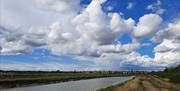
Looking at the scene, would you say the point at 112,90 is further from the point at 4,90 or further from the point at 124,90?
the point at 4,90

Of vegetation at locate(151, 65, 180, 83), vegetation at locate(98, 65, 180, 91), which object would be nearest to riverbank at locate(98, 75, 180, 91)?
vegetation at locate(98, 65, 180, 91)

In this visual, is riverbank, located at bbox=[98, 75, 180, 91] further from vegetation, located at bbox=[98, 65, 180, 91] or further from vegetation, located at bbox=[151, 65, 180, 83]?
vegetation, located at bbox=[151, 65, 180, 83]

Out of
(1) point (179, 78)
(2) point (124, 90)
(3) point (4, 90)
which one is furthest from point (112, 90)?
(1) point (179, 78)

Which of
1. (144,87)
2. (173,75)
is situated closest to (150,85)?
(144,87)

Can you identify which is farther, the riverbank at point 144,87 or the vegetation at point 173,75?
the vegetation at point 173,75

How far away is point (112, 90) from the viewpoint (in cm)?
5466

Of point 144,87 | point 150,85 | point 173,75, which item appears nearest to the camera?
point 144,87

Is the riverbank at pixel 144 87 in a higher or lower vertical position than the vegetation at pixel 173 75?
lower

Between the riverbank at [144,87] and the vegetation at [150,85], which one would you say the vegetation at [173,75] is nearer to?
the vegetation at [150,85]

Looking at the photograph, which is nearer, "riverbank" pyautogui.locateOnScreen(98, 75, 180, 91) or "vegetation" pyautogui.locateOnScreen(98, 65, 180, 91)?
"riverbank" pyautogui.locateOnScreen(98, 75, 180, 91)

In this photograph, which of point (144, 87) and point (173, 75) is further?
point (173, 75)

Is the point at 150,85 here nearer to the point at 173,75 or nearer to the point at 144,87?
the point at 144,87

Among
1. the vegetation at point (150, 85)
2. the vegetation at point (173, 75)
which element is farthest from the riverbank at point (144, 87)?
the vegetation at point (173, 75)

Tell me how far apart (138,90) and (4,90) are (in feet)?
74.9
